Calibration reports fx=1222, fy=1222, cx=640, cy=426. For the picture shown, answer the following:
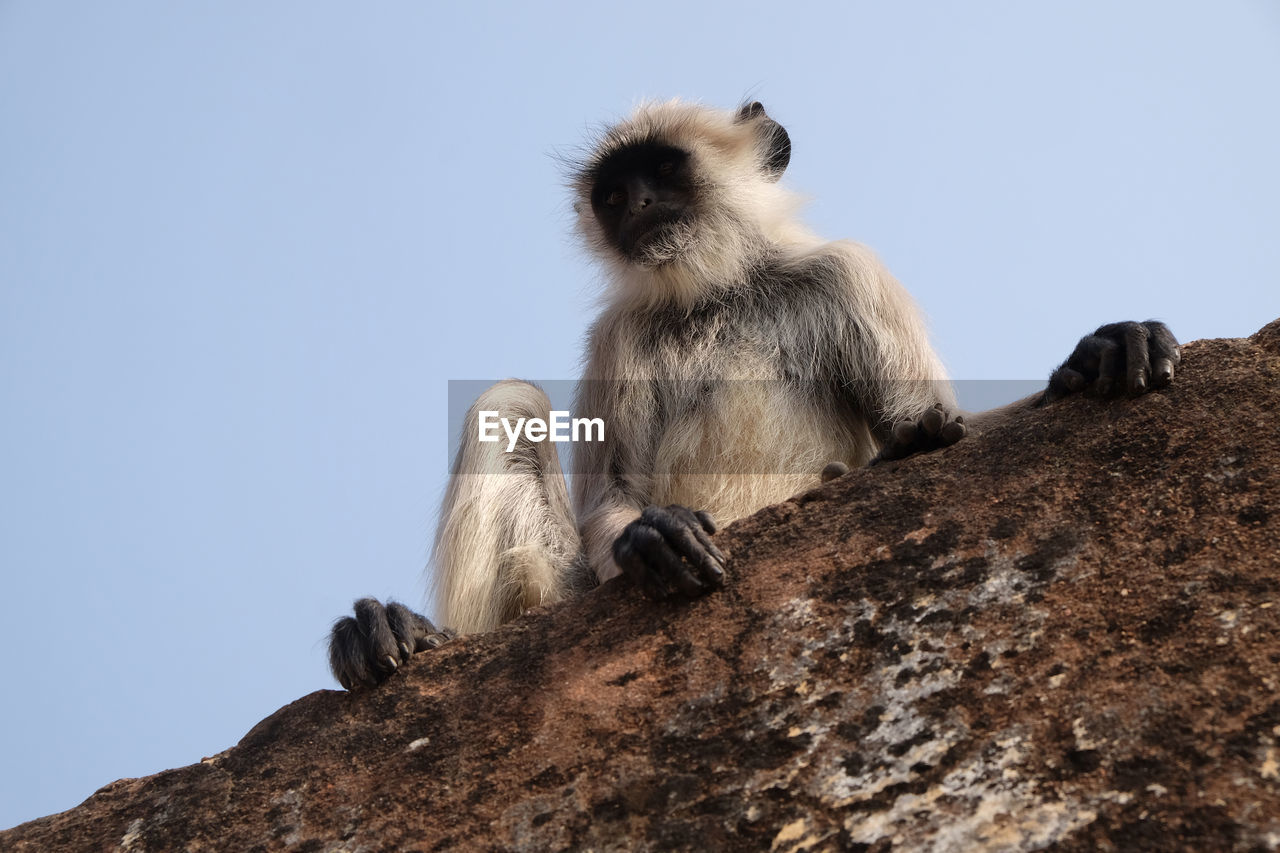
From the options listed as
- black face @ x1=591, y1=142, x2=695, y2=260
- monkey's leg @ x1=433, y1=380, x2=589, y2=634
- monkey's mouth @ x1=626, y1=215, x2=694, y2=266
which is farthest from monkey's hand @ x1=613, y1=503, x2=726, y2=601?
black face @ x1=591, y1=142, x2=695, y2=260

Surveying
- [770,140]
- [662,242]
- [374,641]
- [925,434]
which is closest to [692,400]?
[662,242]

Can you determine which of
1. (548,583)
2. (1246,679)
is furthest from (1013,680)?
(548,583)

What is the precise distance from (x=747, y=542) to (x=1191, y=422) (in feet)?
3.27

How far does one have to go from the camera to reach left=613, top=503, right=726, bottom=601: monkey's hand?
269cm

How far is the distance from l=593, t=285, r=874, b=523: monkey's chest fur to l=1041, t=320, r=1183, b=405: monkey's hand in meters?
1.00

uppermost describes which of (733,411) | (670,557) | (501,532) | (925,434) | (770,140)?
(770,140)

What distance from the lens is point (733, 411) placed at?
153 inches

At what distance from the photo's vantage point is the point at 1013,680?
2.06 meters

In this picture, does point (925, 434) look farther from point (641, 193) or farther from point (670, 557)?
point (641, 193)

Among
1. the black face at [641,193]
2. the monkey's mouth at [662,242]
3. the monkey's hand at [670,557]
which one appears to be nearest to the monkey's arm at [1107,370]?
the monkey's hand at [670,557]

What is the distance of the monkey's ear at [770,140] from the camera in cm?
529

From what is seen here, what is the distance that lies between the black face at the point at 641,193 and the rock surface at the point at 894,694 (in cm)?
188

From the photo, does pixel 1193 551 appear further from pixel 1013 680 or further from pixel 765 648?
pixel 765 648

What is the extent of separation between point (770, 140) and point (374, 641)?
127 inches
